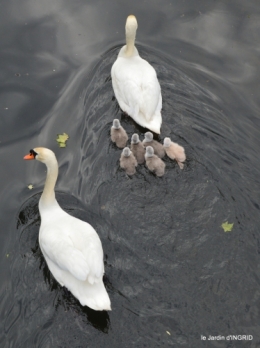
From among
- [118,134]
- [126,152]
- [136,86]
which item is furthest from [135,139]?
[136,86]

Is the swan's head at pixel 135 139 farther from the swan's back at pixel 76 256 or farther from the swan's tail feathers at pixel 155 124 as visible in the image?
the swan's back at pixel 76 256

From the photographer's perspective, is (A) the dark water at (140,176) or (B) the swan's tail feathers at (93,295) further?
(A) the dark water at (140,176)

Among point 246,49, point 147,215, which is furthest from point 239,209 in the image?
point 246,49

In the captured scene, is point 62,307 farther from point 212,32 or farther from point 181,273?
point 212,32

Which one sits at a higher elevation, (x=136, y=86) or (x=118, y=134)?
(x=136, y=86)

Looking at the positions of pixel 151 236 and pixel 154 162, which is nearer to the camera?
pixel 151 236

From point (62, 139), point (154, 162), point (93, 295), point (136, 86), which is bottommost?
point (62, 139)

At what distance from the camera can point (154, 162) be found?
31.3 feet

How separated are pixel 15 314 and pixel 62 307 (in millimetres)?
656

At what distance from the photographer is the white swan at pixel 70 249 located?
759 cm

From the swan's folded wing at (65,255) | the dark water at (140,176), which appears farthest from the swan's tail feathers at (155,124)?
the swan's folded wing at (65,255)

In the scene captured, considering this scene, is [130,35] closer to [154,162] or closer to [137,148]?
[137,148]

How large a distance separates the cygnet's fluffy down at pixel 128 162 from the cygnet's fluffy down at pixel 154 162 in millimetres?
248

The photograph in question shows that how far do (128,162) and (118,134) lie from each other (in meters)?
0.65
